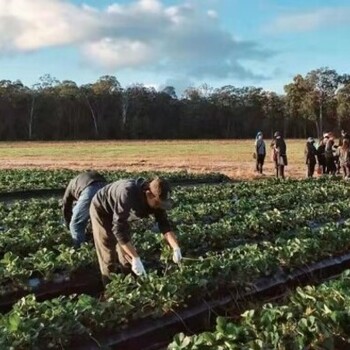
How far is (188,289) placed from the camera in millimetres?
5824

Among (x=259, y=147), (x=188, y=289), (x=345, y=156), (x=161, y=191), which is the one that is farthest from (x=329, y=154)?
(x=161, y=191)

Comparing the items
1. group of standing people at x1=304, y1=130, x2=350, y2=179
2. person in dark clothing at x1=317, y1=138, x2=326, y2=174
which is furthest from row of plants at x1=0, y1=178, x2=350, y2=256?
person in dark clothing at x1=317, y1=138, x2=326, y2=174

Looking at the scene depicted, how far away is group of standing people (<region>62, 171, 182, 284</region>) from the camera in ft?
18.4

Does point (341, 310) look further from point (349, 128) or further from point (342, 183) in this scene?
point (349, 128)

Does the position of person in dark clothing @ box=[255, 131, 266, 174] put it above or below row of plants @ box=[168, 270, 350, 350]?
above

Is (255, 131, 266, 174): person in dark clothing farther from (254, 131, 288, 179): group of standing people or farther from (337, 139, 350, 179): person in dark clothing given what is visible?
(337, 139, 350, 179): person in dark clothing

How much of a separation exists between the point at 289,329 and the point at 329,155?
17879mm

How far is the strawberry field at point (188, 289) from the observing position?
4.46 meters

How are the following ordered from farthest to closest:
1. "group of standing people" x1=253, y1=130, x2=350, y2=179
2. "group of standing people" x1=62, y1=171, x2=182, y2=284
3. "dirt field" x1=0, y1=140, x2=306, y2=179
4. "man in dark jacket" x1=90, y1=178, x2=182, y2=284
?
"dirt field" x1=0, y1=140, x2=306, y2=179 → "group of standing people" x1=253, y1=130, x2=350, y2=179 → "group of standing people" x1=62, y1=171, x2=182, y2=284 → "man in dark jacket" x1=90, y1=178, x2=182, y2=284

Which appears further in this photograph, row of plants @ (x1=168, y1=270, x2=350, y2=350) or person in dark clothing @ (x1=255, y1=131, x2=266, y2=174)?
person in dark clothing @ (x1=255, y1=131, x2=266, y2=174)

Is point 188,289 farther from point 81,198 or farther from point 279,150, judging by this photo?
point 279,150

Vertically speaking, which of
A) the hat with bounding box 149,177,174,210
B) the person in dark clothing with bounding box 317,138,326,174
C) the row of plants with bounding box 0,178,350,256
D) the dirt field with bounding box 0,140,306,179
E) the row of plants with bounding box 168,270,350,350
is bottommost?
the dirt field with bounding box 0,140,306,179

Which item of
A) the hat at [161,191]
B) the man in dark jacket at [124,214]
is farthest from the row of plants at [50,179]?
the hat at [161,191]

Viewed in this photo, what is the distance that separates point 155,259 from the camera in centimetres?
759
